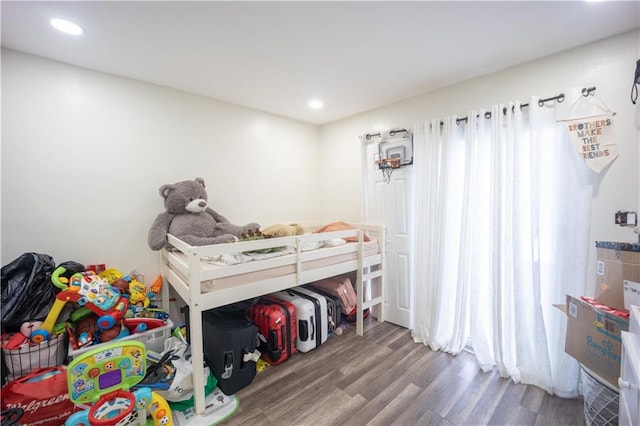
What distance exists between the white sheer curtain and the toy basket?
2702 mm

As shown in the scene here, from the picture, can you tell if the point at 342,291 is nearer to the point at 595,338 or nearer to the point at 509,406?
the point at 509,406

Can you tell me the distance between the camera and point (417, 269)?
252 cm

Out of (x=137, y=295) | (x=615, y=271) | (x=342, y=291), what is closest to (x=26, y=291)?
(x=137, y=295)

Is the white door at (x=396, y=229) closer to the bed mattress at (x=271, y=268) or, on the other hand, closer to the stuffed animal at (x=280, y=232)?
the bed mattress at (x=271, y=268)

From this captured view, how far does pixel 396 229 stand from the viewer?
275 centimetres

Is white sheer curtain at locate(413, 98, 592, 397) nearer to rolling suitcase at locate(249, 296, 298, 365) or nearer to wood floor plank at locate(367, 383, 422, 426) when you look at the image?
wood floor plank at locate(367, 383, 422, 426)

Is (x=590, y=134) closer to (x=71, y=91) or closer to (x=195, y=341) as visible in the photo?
(x=195, y=341)

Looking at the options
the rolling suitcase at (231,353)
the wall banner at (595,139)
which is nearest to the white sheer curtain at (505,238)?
the wall banner at (595,139)

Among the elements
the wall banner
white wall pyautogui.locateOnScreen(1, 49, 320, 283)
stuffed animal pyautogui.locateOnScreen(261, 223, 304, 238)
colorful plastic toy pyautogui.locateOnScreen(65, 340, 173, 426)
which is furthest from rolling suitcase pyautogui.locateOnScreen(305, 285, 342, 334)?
the wall banner

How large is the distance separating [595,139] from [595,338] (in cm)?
120

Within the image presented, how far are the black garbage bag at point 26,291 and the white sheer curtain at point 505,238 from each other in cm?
281

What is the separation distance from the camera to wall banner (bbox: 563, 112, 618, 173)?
165cm

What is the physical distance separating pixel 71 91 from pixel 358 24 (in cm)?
211

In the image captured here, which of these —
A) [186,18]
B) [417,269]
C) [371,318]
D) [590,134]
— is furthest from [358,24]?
[371,318]
